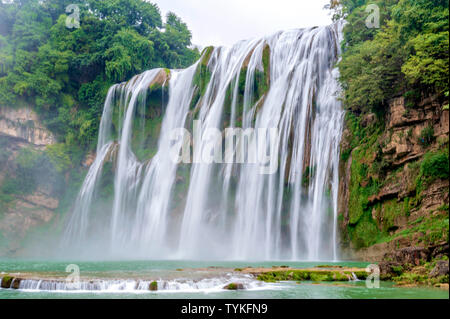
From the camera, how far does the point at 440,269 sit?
11.4m

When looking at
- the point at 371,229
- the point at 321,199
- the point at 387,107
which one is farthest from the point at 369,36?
the point at 371,229

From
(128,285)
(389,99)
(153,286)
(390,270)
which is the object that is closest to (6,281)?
(128,285)

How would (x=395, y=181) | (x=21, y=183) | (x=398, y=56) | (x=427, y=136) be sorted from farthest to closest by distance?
(x=21, y=183) < (x=398, y=56) < (x=395, y=181) < (x=427, y=136)

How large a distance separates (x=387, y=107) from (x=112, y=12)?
101 ft

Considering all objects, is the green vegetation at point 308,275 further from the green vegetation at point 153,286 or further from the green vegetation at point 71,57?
the green vegetation at point 71,57

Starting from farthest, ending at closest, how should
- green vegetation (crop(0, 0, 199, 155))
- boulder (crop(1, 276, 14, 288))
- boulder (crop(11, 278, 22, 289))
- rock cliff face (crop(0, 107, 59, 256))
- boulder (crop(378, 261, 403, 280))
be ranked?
green vegetation (crop(0, 0, 199, 155)) < rock cliff face (crop(0, 107, 59, 256)) < boulder (crop(378, 261, 403, 280)) < boulder (crop(1, 276, 14, 288)) < boulder (crop(11, 278, 22, 289))

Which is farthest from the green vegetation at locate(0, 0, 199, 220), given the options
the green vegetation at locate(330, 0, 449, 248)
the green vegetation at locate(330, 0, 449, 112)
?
the green vegetation at locate(330, 0, 449, 248)

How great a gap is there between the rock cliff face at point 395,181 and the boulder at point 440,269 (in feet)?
6.95

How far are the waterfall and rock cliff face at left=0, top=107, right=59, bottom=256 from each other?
294 cm

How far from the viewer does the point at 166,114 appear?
3189 cm

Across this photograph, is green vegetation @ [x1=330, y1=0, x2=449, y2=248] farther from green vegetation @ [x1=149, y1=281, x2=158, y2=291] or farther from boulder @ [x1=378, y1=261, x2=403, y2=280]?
green vegetation @ [x1=149, y1=281, x2=158, y2=291]

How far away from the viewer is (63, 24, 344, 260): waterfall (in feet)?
74.0

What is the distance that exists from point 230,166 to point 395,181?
10.1 metres

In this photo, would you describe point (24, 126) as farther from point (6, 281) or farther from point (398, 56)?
point (398, 56)
